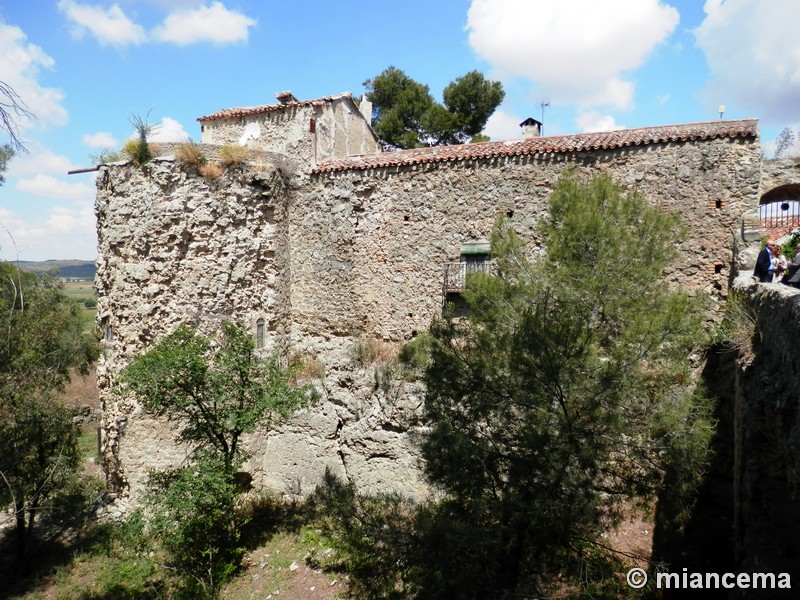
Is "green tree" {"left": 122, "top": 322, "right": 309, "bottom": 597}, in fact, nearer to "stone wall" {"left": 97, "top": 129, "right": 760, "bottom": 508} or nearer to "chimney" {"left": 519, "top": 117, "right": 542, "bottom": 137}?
"stone wall" {"left": 97, "top": 129, "right": 760, "bottom": 508}

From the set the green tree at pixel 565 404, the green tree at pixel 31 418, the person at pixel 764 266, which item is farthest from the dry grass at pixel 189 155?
the person at pixel 764 266

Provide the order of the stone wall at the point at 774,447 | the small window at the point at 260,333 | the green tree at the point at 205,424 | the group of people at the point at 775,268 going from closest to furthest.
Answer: the stone wall at the point at 774,447
the group of people at the point at 775,268
the green tree at the point at 205,424
the small window at the point at 260,333

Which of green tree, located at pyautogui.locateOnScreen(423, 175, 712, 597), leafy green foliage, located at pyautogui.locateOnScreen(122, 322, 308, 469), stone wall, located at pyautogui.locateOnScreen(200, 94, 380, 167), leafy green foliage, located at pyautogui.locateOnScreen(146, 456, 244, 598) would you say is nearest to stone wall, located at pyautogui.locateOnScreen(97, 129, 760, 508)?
stone wall, located at pyautogui.locateOnScreen(200, 94, 380, 167)

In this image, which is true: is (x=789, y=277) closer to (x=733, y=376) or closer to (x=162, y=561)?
(x=733, y=376)

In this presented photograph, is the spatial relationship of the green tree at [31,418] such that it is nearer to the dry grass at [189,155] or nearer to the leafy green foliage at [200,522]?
the leafy green foliage at [200,522]

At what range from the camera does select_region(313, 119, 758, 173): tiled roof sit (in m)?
11.4

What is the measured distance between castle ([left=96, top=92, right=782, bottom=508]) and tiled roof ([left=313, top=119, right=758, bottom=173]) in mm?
38

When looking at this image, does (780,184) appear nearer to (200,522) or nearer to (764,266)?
(764,266)

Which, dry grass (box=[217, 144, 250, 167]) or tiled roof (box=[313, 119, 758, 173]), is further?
dry grass (box=[217, 144, 250, 167])

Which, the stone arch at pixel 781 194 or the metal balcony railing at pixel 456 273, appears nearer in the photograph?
the stone arch at pixel 781 194

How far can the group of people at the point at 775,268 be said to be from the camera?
6.70 m

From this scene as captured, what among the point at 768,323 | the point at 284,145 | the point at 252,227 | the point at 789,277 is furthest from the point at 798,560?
the point at 284,145

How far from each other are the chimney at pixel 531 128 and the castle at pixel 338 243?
15.1ft

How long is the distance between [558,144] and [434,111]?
1644cm
